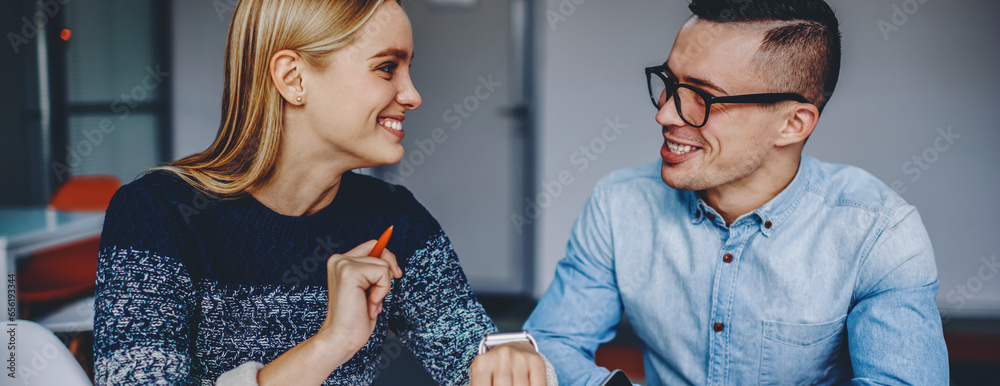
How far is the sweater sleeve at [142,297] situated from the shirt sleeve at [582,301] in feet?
2.24

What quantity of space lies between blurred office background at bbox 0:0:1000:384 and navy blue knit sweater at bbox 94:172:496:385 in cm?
181

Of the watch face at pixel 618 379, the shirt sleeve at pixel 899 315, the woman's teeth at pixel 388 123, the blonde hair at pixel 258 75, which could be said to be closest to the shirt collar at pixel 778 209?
the shirt sleeve at pixel 899 315

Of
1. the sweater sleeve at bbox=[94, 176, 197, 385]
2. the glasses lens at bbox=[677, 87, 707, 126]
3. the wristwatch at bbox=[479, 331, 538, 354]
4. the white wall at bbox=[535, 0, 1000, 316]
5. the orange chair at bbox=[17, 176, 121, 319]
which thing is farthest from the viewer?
the white wall at bbox=[535, 0, 1000, 316]

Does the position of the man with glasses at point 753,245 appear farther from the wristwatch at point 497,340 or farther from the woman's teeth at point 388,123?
the woman's teeth at point 388,123

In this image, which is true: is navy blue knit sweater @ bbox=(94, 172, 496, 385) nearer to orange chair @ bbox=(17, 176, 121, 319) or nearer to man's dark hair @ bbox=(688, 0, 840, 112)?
man's dark hair @ bbox=(688, 0, 840, 112)

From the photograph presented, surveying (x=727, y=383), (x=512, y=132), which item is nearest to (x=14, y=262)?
(x=727, y=383)

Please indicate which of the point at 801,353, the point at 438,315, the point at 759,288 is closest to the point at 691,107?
the point at 759,288

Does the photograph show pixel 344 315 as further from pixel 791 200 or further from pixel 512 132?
pixel 512 132

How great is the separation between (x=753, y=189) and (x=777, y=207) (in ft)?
0.20

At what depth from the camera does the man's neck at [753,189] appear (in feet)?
4.69

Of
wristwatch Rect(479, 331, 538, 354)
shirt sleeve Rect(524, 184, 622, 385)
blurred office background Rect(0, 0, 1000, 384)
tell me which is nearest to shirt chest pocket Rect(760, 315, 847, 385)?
shirt sleeve Rect(524, 184, 622, 385)

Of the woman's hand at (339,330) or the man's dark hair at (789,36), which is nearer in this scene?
the woman's hand at (339,330)

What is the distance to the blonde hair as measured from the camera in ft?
3.86

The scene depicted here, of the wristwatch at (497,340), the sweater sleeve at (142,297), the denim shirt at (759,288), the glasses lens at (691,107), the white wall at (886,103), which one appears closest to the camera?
the sweater sleeve at (142,297)
